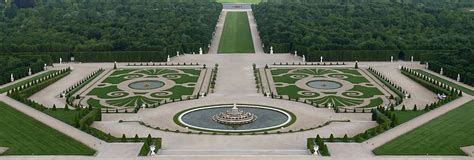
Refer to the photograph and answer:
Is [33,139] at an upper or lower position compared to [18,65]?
lower

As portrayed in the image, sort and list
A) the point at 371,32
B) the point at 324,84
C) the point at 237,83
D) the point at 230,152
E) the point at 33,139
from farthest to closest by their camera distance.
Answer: the point at 371,32 → the point at 237,83 → the point at 324,84 → the point at 33,139 → the point at 230,152

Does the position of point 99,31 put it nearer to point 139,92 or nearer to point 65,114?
point 139,92

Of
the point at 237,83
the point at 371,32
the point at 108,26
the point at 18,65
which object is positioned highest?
the point at 108,26

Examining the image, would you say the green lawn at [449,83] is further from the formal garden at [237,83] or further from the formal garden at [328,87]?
the formal garden at [328,87]

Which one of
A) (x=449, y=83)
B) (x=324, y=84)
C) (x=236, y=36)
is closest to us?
(x=449, y=83)

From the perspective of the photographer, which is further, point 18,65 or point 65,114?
point 18,65

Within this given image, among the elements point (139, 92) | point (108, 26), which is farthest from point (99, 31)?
point (139, 92)

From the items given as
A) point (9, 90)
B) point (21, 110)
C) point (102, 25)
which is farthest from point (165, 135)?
point (102, 25)
